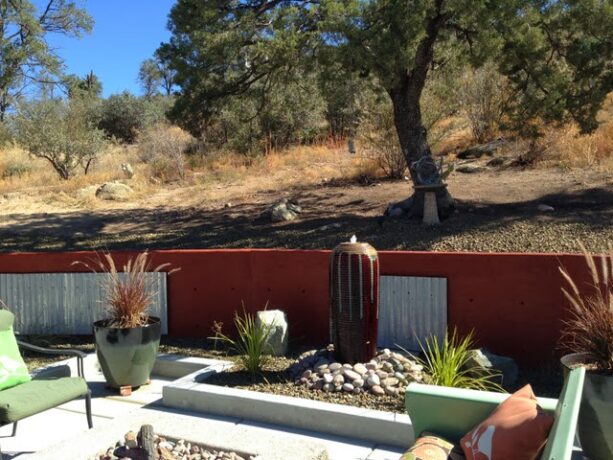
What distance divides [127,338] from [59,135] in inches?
684

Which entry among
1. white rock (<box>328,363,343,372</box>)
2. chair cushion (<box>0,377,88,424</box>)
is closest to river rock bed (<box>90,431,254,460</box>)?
chair cushion (<box>0,377,88,424</box>)

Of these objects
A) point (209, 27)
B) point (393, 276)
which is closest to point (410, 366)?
point (393, 276)

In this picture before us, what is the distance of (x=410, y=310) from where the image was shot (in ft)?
23.8

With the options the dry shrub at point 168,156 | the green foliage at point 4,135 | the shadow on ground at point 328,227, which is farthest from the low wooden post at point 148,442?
the green foliage at point 4,135

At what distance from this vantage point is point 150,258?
8.38 meters

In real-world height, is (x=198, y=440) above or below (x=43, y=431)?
above

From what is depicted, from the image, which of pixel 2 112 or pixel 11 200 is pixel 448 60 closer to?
pixel 11 200

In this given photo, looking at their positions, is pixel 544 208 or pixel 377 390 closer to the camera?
pixel 377 390

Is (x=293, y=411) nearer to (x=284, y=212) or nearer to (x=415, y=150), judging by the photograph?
(x=415, y=150)

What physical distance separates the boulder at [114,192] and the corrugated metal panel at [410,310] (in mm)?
12415

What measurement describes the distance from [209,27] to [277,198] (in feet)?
18.5

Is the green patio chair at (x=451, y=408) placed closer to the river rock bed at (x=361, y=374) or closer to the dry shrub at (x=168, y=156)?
the river rock bed at (x=361, y=374)

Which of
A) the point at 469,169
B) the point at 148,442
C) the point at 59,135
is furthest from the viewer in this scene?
the point at 59,135

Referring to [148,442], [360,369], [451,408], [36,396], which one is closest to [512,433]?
[451,408]
